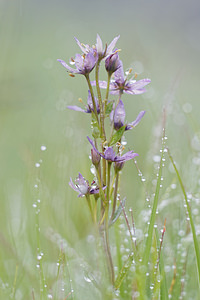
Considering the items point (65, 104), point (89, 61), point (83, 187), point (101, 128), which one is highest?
point (65, 104)

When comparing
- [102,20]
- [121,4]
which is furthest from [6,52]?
[121,4]

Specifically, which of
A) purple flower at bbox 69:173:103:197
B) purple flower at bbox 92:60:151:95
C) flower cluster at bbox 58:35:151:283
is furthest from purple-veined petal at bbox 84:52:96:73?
purple flower at bbox 69:173:103:197

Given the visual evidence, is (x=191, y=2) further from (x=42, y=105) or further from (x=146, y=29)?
(x=42, y=105)

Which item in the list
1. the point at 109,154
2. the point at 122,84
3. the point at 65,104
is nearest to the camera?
the point at 109,154

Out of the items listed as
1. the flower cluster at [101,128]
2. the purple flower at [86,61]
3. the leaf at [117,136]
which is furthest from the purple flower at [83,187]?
the purple flower at [86,61]

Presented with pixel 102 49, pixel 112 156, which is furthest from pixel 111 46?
pixel 112 156

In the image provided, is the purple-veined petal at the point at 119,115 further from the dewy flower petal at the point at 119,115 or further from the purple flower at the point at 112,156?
the purple flower at the point at 112,156

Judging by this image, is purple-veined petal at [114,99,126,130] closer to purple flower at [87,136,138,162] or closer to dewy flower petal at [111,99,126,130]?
dewy flower petal at [111,99,126,130]

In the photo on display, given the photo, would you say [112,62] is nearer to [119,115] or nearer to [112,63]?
[112,63]
